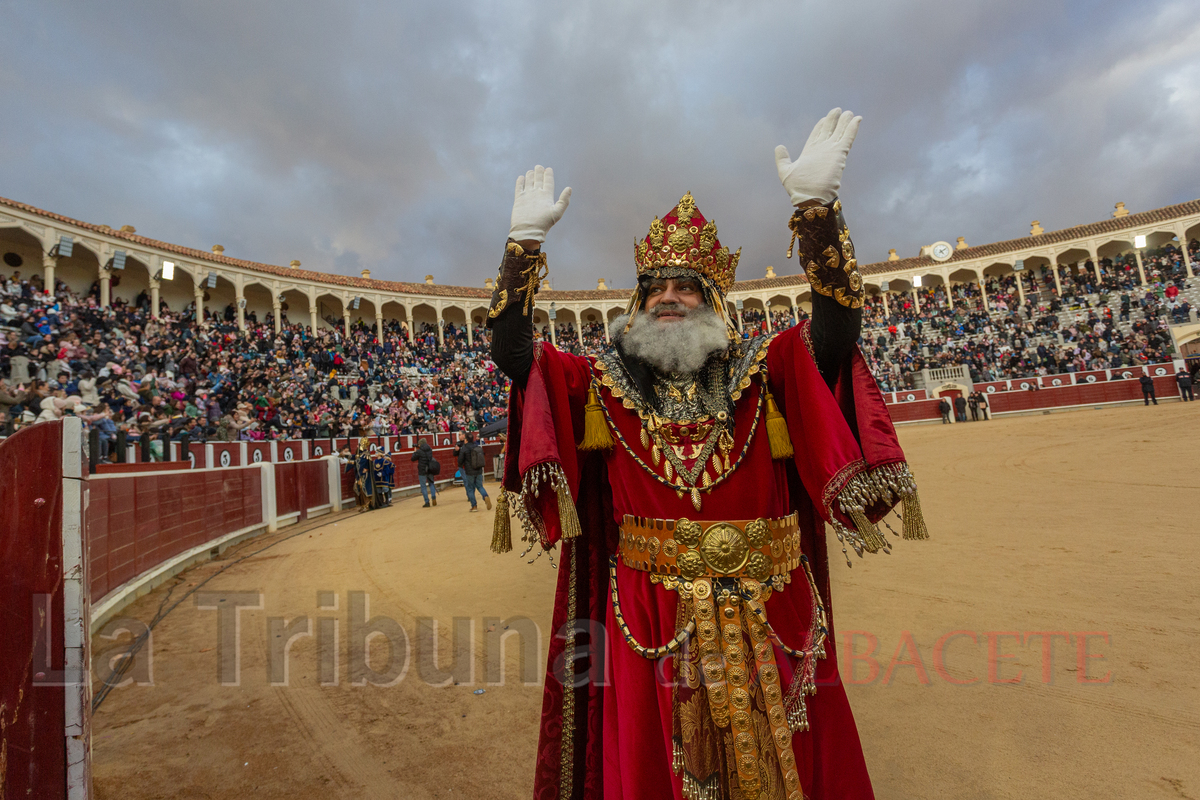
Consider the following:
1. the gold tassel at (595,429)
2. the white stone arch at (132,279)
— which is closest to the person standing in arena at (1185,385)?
the gold tassel at (595,429)

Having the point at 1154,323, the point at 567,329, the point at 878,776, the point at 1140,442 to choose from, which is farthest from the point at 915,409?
the point at 878,776

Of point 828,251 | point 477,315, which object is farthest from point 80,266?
point 828,251

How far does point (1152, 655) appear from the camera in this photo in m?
2.69

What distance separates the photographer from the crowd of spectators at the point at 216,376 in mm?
11203

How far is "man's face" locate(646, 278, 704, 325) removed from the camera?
1.87m

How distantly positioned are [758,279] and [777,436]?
38.4 metres

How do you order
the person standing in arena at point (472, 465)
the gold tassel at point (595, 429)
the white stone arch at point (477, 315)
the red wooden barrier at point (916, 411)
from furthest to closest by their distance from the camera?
the white stone arch at point (477, 315)
the red wooden barrier at point (916, 411)
the person standing in arena at point (472, 465)
the gold tassel at point (595, 429)

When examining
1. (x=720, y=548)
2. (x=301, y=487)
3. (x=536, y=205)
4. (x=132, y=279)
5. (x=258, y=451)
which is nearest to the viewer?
(x=720, y=548)

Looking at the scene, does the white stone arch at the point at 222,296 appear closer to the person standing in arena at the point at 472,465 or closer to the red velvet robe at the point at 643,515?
the person standing in arena at the point at 472,465

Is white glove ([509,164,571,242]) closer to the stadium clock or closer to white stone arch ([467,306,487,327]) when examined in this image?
white stone arch ([467,306,487,327])

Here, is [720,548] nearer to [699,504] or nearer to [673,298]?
[699,504]

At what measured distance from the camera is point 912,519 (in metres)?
1.49

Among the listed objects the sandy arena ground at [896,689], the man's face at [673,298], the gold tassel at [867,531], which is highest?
the man's face at [673,298]

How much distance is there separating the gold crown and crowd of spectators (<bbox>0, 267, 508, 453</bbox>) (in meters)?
9.20
